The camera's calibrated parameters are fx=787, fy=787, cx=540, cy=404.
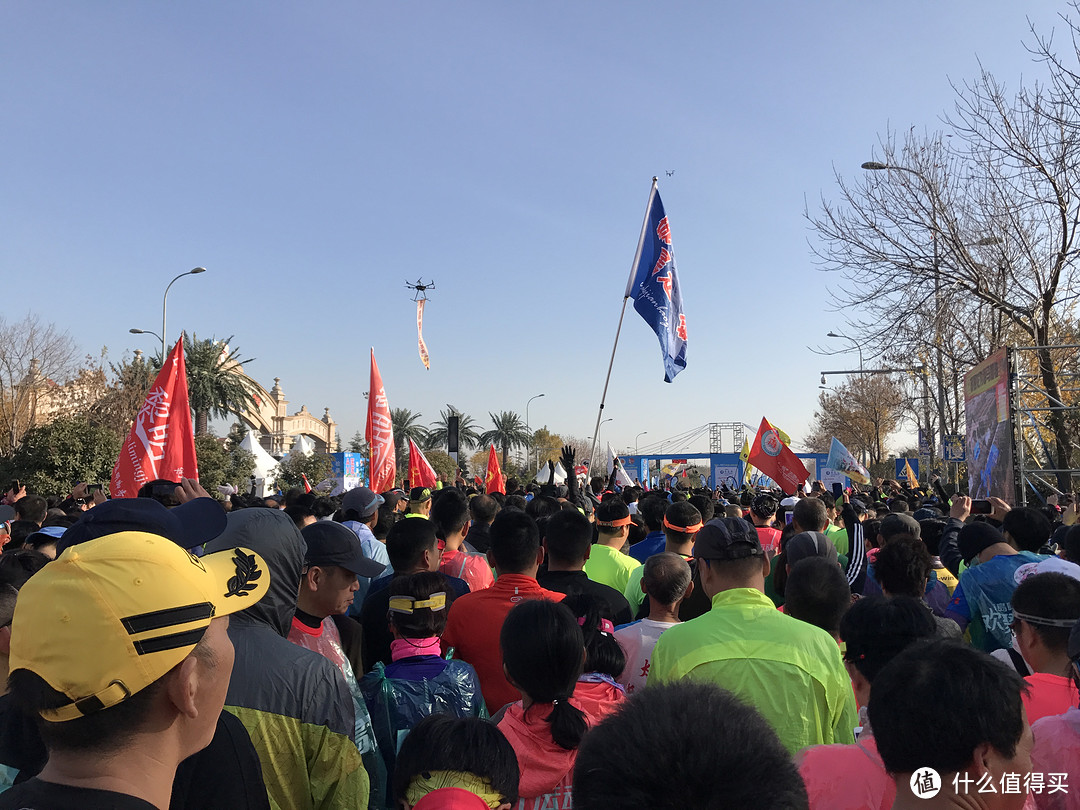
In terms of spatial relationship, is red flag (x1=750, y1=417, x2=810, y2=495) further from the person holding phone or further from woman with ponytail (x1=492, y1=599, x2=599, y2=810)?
woman with ponytail (x1=492, y1=599, x2=599, y2=810)

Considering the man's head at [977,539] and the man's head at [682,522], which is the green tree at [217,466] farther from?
the man's head at [977,539]

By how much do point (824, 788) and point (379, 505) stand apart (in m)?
5.88

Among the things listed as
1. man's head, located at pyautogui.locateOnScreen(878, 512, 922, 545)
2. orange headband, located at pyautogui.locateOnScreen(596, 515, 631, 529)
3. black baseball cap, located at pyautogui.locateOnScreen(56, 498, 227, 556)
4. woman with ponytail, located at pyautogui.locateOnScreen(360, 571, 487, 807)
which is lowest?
woman with ponytail, located at pyautogui.locateOnScreen(360, 571, 487, 807)

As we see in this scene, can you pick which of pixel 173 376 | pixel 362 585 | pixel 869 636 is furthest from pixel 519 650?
pixel 173 376

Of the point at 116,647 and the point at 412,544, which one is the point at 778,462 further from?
the point at 116,647

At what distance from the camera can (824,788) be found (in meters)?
2.28

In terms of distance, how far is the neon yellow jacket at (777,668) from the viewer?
9.96 feet

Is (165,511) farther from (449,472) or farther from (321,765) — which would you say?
(449,472)

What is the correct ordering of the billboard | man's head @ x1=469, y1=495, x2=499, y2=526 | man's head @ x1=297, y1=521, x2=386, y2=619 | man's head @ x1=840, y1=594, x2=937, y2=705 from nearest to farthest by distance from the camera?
man's head @ x1=840, y1=594, x2=937, y2=705
man's head @ x1=297, y1=521, x2=386, y2=619
man's head @ x1=469, y1=495, x2=499, y2=526
the billboard

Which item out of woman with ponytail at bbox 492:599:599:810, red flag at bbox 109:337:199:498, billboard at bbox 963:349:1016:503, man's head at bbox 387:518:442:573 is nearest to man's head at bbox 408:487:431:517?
red flag at bbox 109:337:199:498

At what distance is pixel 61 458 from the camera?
21.1m

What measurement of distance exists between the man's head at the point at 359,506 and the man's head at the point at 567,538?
9.39ft

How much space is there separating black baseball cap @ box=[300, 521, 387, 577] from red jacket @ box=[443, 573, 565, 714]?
89 cm

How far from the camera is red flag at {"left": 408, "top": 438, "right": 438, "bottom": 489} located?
51.1ft
